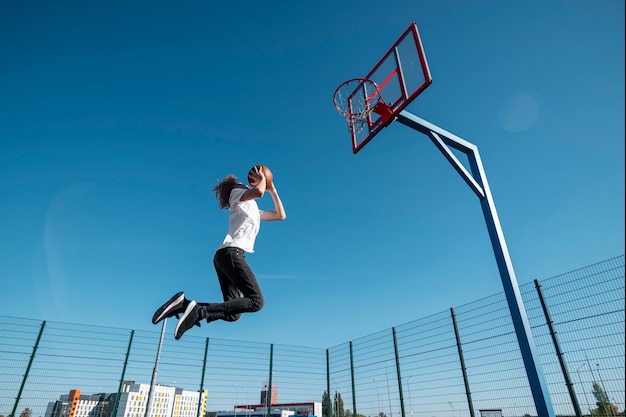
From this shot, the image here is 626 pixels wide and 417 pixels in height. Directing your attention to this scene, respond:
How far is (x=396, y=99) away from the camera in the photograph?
21.0ft

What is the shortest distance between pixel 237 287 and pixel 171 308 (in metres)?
0.54

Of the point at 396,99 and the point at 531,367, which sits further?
the point at 396,99

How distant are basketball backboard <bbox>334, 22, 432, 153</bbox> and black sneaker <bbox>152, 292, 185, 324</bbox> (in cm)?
451

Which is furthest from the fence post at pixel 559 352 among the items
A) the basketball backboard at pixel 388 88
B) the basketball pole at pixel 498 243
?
the basketball backboard at pixel 388 88

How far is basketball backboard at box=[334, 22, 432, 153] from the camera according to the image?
6.02m

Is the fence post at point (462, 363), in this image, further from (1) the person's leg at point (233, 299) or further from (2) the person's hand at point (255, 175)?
(2) the person's hand at point (255, 175)

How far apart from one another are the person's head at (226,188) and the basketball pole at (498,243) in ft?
11.0

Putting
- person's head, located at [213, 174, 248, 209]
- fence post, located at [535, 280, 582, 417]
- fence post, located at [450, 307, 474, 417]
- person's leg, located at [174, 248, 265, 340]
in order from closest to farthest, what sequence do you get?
person's leg, located at [174, 248, 265, 340] < person's head, located at [213, 174, 248, 209] < fence post, located at [535, 280, 582, 417] < fence post, located at [450, 307, 474, 417]

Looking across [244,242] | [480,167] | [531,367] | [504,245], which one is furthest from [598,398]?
[244,242]

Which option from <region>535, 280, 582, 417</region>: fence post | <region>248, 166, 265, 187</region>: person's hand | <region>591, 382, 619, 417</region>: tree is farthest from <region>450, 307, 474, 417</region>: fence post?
<region>248, 166, 265, 187</region>: person's hand

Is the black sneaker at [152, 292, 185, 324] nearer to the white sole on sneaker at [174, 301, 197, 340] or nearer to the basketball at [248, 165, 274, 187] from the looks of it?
the white sole on sneaker at [174, 301, 197, 340]

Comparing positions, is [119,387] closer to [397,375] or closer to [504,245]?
[397,375]

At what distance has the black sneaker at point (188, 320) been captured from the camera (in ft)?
8.90

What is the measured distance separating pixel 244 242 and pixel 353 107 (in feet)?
17.5
